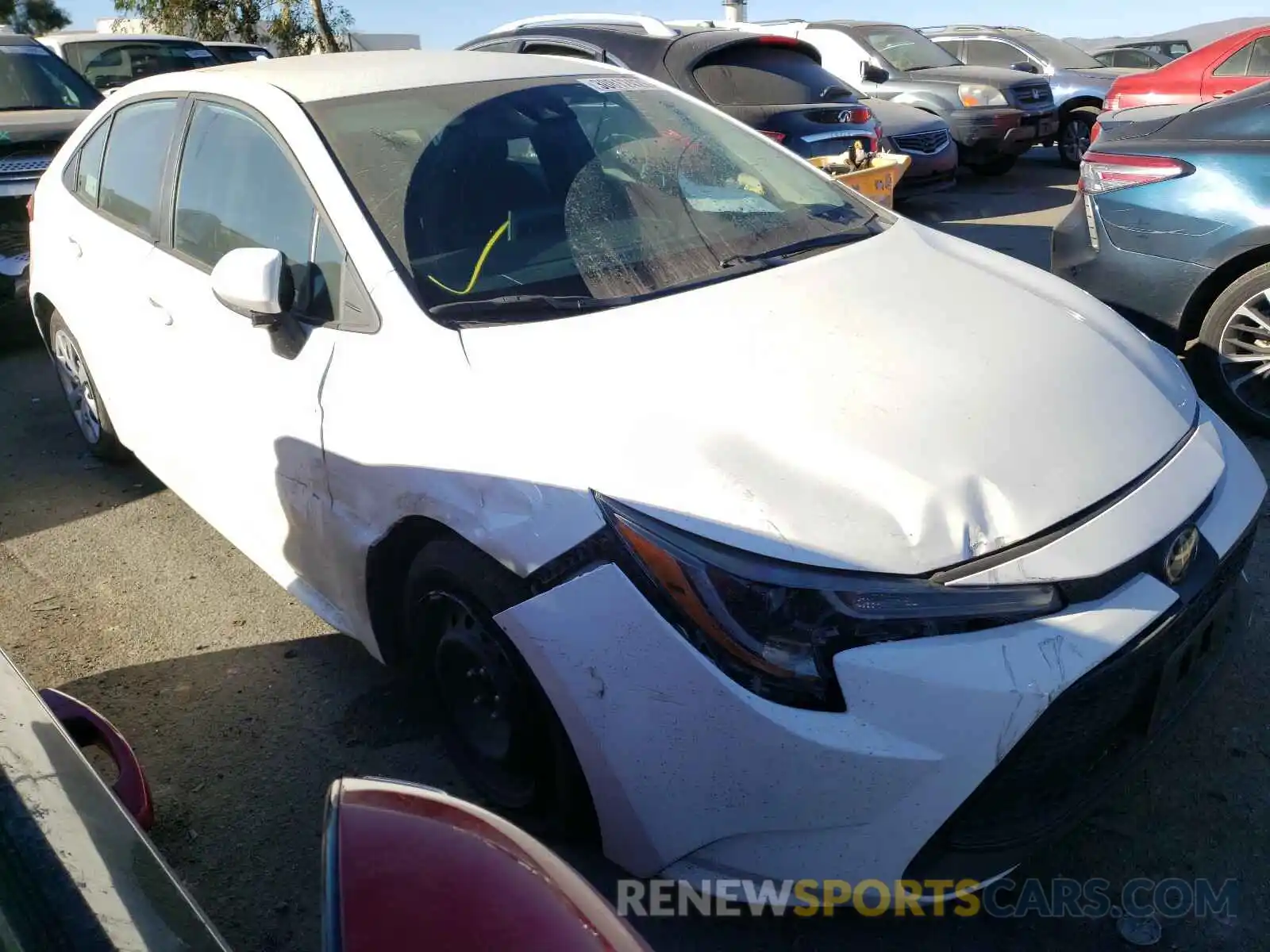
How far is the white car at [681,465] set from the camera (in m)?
1.81

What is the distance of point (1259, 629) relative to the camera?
3.06 meters

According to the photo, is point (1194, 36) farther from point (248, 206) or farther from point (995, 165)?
point (248, 206)

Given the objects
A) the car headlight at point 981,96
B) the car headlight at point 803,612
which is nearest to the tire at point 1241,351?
the car headlight at point 803,612

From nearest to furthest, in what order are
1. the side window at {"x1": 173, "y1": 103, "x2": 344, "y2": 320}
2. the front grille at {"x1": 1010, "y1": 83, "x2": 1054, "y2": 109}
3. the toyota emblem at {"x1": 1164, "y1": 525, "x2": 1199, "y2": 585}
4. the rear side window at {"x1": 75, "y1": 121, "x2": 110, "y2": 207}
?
the toyota emblem at {"x1": 1164, "y1": 525, "x2": 1199, "y2": 585}, the side window at {"x1": 173, "y1": 103, "x2": 344, "y2": 320}, the rear side window at {"x1": 75, "y1": 121, "x2": 110, "y2": 207}, the front grille at {"x1": 1010, "y1": 83, "x2": 1054, "y2": 109}

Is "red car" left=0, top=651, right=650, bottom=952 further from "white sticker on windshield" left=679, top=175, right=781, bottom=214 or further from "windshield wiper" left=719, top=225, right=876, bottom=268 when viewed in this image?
"white sticker on windshield" left=679, top=175, right=781, bottom=214

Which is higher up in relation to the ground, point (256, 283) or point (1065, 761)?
point (256, 283)

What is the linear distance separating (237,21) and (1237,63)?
1815 centimetres

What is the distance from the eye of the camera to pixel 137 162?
3652mm

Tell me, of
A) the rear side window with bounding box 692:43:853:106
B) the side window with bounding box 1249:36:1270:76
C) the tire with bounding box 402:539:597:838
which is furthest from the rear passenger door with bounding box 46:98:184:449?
the side window with bounding box 1249:36:1270:76

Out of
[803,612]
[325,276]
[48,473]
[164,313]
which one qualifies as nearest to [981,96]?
[48,473]

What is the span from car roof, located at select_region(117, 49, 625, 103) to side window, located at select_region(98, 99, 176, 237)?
12 centimetres

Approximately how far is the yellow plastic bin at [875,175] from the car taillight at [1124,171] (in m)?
1.13

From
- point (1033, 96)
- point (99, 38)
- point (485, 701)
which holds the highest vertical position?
point (99, 38)

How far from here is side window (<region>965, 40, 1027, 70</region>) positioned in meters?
13.3
